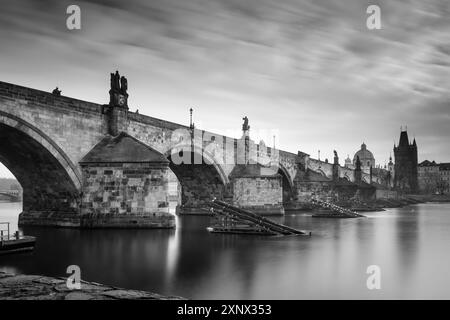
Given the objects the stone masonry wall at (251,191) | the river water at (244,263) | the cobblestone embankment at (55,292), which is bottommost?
the river water at (244,263)

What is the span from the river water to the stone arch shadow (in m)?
2.40

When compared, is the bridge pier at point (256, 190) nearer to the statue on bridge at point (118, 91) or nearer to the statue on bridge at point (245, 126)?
the statue on bridge at point (245, 126)

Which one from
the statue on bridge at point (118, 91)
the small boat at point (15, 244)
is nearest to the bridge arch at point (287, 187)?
the statue on bridge at point (118, 91)

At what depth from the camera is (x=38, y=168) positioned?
2006 cm

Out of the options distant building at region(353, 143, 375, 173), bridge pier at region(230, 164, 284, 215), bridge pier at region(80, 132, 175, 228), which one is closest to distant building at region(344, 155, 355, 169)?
distant building at region(353, 143, 375, 173)

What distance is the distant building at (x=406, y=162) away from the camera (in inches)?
4745

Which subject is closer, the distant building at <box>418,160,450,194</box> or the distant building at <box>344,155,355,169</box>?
the distant building at <box>344,155,355,169</box>

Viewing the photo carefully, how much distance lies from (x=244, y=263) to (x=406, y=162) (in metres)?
124

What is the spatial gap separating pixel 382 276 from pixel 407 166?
124 metres

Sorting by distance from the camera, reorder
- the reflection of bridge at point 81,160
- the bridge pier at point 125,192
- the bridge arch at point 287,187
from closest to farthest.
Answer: the reflection of bridge at point 81,160
the bridge pier at point 125,192
the bridge arch at point 287,187

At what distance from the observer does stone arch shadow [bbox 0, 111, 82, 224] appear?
59.6ft

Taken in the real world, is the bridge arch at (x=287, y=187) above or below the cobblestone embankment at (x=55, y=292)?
above

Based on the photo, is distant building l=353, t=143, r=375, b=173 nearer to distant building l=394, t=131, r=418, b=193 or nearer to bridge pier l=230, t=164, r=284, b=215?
distant building l=394, t=131, r=418, b=193

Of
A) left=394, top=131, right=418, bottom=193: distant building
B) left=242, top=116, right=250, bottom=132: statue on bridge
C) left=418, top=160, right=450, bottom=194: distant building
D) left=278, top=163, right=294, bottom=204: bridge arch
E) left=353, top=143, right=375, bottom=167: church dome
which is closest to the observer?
left=242, top=116, right=250, bottom=132: statue on bridge
